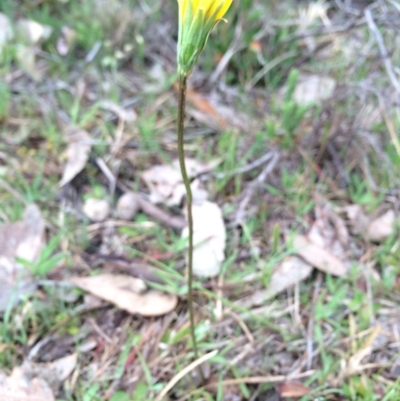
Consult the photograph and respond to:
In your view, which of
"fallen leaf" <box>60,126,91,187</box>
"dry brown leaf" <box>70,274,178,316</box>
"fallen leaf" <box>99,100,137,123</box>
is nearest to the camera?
"dry brown leaf" <box>70,274,178,316</box>

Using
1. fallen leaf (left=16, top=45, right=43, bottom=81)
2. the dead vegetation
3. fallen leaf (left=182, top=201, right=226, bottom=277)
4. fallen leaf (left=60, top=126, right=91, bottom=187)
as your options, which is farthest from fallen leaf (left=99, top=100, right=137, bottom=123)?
fallen leaf (left=182, top=201, right=226, bottom=277)

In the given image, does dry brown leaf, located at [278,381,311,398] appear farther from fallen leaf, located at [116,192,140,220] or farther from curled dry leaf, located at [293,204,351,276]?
fallen leaf, located at [116,192,140,220]

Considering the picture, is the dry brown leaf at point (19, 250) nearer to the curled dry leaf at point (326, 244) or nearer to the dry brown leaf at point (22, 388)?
the dry brown leaf at point (22, 388)

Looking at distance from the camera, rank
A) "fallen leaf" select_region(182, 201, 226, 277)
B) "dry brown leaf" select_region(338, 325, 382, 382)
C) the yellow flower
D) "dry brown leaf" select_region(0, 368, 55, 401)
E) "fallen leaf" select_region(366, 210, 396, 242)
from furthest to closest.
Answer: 1. "fallen leaf" select_region(366, 210, 396, 242)
2. "fallen leaf" select_region(182, 201, 226, 277)
3. "dry brown leaf" select_region(338, 325, 382, 382)
4. "dry brown leaf" select_region(0, 368, 55, 401)
5. the yellow flower

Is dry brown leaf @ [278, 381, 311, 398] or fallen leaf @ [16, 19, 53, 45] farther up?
fallen leaf @ [16, 19, 53, 45]

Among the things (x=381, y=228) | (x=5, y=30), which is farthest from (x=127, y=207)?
(x=5, y=30)

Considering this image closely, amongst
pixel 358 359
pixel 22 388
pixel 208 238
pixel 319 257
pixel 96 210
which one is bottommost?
pixel 358 359

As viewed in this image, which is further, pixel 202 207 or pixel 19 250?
pixel 202 207

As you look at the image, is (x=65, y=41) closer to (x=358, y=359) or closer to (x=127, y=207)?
(x=127, y=207)
